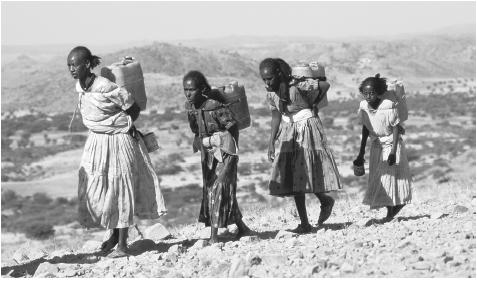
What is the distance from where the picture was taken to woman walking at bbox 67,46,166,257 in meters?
8.09

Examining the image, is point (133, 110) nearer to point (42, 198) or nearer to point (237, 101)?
point (237, 101)

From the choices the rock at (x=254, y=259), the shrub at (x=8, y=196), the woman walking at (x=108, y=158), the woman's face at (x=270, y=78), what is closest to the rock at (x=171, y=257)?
the woman walking at (x=108, y=158)

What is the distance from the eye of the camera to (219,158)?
8547 millimetres

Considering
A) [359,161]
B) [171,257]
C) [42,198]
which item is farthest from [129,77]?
[42,198]

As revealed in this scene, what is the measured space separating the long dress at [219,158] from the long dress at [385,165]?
158cm

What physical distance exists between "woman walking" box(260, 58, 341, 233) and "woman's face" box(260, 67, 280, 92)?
0.19 feet

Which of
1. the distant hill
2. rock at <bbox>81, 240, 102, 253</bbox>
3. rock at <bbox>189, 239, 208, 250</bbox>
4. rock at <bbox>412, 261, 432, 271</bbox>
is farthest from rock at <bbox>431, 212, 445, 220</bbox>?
the distant hill

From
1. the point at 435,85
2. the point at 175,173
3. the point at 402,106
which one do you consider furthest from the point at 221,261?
the point at 435,85

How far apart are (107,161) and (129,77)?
797 mm

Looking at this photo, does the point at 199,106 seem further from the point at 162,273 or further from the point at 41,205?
the point at 41,205

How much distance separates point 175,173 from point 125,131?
2314cm

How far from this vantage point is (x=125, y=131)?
8219 mm

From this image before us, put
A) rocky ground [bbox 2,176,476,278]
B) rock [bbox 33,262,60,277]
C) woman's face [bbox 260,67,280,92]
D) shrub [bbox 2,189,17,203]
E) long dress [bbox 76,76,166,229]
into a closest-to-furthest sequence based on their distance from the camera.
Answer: rocky ground [bbox 2,176,476,278] < rock [bbox 33,262,60,277] < long dress [bbox 76,76,166,229] < woman's face [bbox 260,67,280,92] < shrub [bbox 2,189,17,203]

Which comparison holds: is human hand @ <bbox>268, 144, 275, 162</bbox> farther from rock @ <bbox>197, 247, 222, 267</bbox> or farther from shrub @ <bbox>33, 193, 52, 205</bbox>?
shrub @ <bbox>33, 193, 52, 205</bbox>
